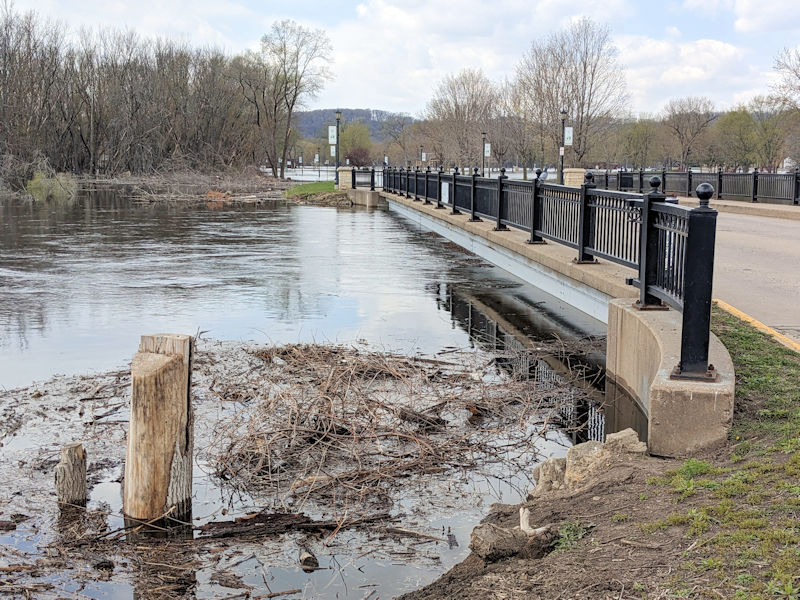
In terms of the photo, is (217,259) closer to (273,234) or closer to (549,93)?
(273,234)

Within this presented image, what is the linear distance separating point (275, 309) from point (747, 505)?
8.39 meters

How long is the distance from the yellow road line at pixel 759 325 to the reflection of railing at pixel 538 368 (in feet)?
5.64

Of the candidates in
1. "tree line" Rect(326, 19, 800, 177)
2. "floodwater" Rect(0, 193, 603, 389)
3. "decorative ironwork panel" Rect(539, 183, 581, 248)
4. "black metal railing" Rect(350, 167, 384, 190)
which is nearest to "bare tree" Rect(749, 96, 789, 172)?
"tree line" Rect(326, 19, 800, 177)

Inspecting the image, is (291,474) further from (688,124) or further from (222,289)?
(688,124)

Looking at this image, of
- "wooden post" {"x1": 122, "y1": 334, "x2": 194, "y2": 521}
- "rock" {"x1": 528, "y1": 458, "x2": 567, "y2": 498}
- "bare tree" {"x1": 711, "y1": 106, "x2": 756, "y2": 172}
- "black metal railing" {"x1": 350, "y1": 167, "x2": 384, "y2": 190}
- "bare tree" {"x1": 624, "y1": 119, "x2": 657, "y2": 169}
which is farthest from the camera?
"bare tree" {"x1": 624, "y1": 119, "x2": 657, "y2": 169}

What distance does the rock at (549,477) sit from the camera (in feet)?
18.1

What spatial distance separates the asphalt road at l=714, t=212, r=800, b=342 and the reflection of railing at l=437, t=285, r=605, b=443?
2105 mm

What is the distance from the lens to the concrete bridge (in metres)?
5.65

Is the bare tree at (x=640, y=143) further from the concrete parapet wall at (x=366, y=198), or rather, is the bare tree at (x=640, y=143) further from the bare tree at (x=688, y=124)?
the concrete parapet wall at (x=366, y=198)

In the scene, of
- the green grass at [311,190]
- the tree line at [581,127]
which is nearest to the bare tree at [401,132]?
the tree line at [581,127]

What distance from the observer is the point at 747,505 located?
4254 millimetres

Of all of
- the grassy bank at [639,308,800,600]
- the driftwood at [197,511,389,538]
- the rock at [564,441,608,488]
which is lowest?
the driftwood at [197,511,389,538]

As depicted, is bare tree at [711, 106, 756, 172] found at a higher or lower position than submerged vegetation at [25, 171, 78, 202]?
higher

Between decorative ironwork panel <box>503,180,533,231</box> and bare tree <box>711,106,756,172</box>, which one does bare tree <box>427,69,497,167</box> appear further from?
decorative ironwork panel <box>503,180,533,231</box>
